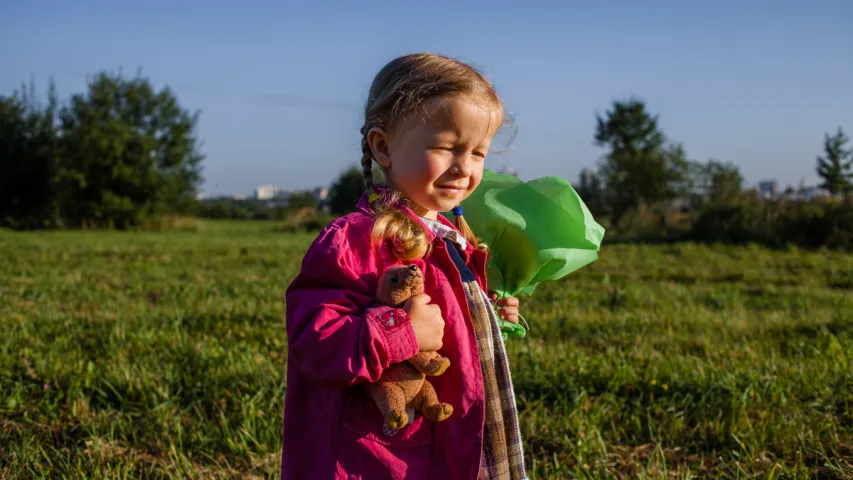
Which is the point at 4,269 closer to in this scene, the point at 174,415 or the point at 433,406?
the point at 174,415

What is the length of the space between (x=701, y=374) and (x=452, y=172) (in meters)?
2.35

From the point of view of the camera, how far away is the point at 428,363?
1.65 metres

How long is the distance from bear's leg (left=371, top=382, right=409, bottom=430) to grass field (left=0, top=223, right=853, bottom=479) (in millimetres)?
1328

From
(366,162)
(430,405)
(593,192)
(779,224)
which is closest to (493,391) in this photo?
(430,405)

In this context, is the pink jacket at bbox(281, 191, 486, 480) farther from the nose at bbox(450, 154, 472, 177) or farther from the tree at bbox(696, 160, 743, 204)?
the tree at bbox(696, 160, 743, 204)

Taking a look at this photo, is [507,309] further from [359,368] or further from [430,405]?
[359,368]

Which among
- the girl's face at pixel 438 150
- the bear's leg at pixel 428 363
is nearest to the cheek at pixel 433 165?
the girl's face at pixel 438 150

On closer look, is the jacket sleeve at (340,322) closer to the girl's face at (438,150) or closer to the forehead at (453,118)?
the girl's face at (438,150)

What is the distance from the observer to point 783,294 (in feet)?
23.5

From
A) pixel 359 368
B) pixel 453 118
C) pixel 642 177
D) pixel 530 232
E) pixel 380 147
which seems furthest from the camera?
pixel 642 177

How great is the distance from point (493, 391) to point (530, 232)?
58cm

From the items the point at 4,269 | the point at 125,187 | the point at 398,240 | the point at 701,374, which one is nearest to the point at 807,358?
the point at 701,374

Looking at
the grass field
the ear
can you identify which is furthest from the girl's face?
the grass field

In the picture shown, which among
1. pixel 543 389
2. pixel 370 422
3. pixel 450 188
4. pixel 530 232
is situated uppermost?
pixel 450 188
